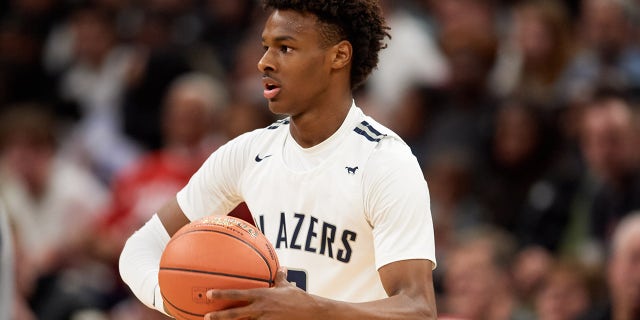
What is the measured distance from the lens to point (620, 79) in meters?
8.29

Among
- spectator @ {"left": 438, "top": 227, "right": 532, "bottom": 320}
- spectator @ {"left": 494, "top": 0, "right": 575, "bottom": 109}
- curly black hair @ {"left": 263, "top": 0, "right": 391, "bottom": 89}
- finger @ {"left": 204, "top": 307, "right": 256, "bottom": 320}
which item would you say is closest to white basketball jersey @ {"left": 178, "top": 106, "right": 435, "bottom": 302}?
curly black hair @ {"left": 263, "top": 0, "right": 391, "bottom": 89}

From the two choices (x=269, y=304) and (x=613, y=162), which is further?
(x=613, y=162)

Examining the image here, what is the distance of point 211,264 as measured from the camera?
3.98m

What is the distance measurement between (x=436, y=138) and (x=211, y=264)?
542 centimetres

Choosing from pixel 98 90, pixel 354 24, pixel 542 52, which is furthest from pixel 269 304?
pixel 98 90

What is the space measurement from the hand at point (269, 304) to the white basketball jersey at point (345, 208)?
0.44 meters

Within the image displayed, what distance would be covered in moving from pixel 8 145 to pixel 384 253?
640cm

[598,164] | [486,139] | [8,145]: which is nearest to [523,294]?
[598,164]

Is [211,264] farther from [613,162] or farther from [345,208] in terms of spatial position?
[613,162]

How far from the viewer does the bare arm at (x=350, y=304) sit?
3744 mm

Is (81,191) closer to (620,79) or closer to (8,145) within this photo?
(8,145)

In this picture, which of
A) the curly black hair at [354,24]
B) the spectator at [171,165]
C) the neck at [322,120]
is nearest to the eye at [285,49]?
the curly black hair at [354,24]

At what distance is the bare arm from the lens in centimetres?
374

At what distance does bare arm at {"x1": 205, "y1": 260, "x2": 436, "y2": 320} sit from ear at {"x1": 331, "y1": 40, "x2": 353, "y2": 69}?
2.80 ft
